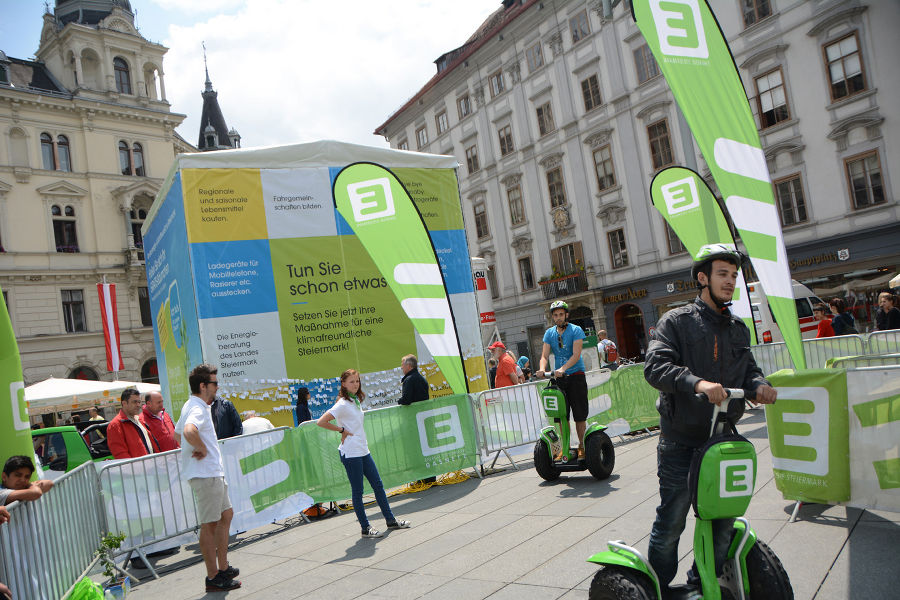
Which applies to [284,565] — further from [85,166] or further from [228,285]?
[85,166]

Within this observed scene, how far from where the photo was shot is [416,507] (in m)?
7.58

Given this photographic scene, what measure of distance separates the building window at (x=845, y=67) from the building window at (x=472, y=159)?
64.0 feet

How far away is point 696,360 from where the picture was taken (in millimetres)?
3129

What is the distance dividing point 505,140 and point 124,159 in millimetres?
21505

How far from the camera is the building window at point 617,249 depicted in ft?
100

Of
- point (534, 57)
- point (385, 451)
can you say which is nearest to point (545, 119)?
point (534, 57)

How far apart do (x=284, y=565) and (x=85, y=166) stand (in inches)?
1428

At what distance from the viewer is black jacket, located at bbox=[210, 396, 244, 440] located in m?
7.79

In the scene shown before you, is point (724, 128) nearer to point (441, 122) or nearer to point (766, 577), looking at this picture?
point (766, 577)

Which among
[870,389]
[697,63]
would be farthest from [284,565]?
[697,63]

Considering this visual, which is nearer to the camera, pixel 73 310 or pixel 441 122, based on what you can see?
pixel 73 310

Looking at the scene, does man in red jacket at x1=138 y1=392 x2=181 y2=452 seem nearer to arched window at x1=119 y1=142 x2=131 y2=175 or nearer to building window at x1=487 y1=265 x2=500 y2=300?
building window at x1=487 y1=265 x2=500 y2=300

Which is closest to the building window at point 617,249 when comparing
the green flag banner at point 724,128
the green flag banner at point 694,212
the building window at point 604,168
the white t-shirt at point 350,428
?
the building window at point 604,168

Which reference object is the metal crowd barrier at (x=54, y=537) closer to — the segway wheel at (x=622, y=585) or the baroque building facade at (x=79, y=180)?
the segway wheel at (x=622, y=585)
